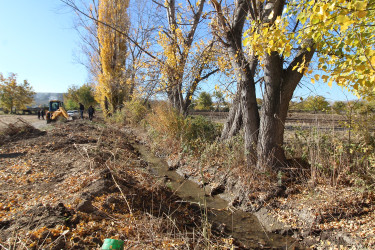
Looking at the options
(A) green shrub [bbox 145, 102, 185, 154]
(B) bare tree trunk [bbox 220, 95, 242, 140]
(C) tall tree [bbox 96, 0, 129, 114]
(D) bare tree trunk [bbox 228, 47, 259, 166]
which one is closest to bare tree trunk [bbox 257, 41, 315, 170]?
(D) bare tree trunk [bbox 228, 47, 259, 166]

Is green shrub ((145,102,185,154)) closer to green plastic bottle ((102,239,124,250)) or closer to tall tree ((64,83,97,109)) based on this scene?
green plastic bottle ((102,239,124,250))

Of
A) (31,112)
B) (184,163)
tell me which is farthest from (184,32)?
(31,112)

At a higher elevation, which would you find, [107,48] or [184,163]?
[107,48]

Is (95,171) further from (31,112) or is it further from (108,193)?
(31,112)

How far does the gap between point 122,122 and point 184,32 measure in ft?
31.1

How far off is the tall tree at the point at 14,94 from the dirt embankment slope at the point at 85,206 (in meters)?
40.9

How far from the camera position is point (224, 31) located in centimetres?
507

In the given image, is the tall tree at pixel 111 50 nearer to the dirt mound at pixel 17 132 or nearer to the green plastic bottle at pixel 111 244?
the dirt mound at pixel 17 132

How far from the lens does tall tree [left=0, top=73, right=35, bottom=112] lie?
123ft

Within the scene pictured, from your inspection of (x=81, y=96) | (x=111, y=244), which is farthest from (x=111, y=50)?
(x=81, y=96)

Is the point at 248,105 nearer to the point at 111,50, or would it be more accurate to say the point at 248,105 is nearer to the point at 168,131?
the point at 168,131

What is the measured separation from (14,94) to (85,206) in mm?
46949

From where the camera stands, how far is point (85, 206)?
10.5ft

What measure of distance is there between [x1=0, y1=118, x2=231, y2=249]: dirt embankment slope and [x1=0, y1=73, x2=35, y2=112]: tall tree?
4092cm
